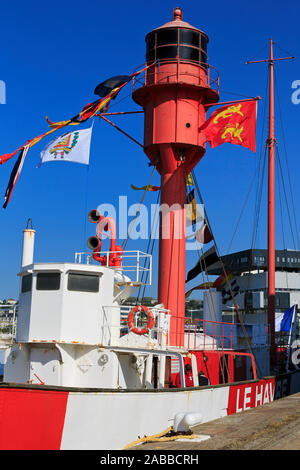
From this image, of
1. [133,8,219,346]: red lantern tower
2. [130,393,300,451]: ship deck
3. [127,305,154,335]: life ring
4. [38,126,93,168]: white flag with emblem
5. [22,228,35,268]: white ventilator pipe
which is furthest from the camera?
[133,8,219,346]: red lantern tower

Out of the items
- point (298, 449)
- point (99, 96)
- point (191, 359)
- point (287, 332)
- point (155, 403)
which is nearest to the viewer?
point (298, 449)

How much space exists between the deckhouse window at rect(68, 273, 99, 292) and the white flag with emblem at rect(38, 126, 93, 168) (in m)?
4.89

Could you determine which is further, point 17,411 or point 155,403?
point 155,403

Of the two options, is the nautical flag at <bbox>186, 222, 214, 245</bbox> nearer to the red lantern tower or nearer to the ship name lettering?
the red lantern tower

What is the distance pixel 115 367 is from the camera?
1562cm

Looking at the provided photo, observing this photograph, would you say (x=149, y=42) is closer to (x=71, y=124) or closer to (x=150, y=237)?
(x=71, y=124)

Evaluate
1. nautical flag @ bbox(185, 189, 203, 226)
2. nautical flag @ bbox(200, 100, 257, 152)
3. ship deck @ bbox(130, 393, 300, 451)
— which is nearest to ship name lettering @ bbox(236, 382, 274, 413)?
ship deck @ bbox(130, 393, 300, 451)

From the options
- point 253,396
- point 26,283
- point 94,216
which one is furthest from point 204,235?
point 26,283

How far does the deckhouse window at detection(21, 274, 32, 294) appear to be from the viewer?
1630cm

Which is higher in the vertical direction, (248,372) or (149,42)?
(149,42)

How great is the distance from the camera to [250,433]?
1268 centimetres

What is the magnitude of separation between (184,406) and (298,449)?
14.9ft

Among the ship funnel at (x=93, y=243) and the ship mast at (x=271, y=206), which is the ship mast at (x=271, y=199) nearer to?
the ship mast at (x=271, y=206)

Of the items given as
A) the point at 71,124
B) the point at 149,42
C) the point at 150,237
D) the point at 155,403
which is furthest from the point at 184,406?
the point at 149,42
